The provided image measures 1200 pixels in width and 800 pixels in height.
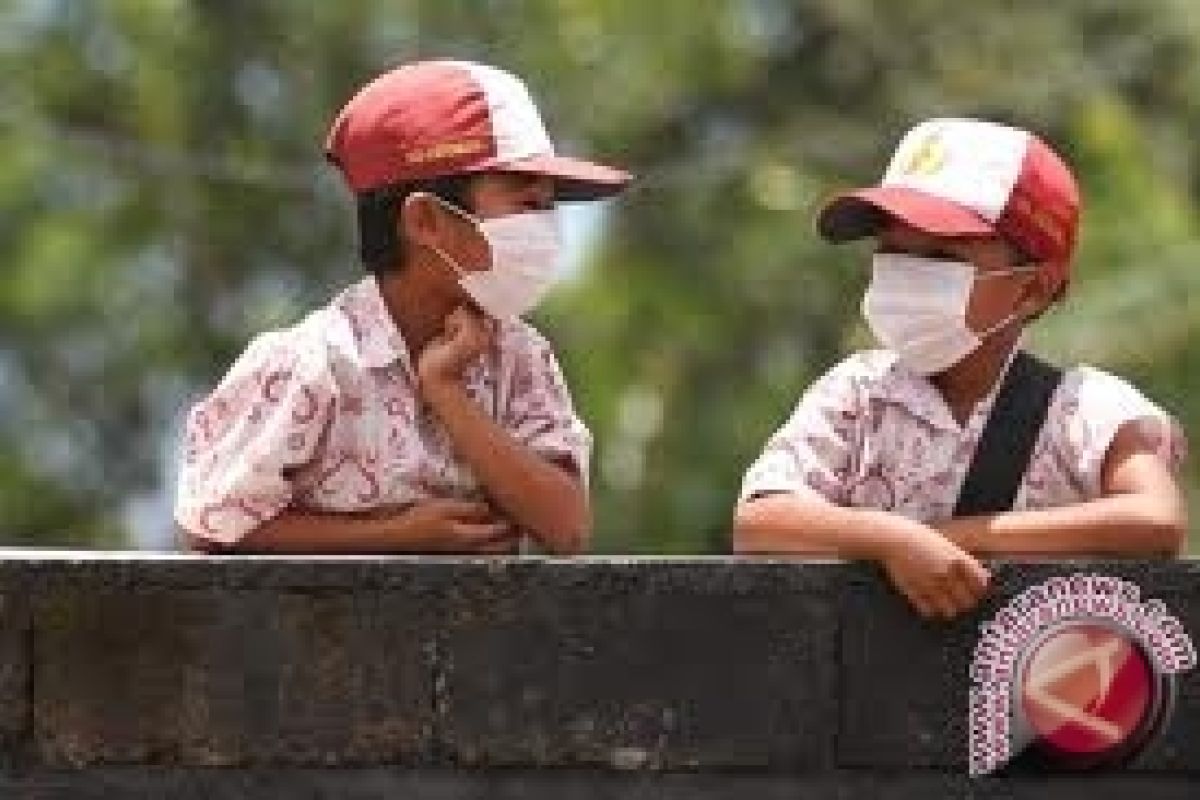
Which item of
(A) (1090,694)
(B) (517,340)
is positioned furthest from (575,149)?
(A) (1090,694)

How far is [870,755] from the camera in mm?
5363

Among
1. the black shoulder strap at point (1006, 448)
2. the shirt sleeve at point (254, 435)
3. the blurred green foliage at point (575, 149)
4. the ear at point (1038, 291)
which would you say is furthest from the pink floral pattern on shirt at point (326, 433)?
the blurred green foliage at point (575, 149)

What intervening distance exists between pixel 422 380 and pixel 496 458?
0.15 metres

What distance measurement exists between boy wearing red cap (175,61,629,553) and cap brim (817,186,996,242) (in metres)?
0.31

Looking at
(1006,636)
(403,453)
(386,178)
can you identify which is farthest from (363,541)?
(1006,636)

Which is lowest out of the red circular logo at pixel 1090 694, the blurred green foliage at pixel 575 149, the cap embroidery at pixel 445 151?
the blurred green foliage at pixel 575 149

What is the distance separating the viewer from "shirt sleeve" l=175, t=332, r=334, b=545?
5.57 meters

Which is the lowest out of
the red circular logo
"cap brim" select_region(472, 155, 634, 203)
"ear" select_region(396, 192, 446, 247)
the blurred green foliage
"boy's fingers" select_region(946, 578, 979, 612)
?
the blurred green foliage

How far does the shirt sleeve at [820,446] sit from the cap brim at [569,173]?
418 mm

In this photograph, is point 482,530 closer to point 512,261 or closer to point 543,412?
point 543,412

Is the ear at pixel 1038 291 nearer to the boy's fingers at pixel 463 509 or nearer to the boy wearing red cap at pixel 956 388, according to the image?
the boy wearing red cap at pixel 956 388

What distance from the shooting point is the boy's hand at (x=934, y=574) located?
534cm

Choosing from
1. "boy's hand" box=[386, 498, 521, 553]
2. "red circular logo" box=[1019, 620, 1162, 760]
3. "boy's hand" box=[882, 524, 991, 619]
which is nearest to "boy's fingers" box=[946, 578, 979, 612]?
"boy's hand" box=[882, 524, 991, 619]

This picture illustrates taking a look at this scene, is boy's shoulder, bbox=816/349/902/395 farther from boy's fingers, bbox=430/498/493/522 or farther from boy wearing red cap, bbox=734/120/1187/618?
boy's fingers, bbox=430/498/493/522
